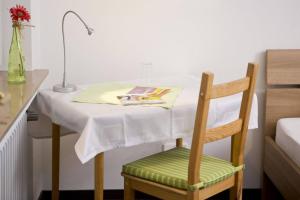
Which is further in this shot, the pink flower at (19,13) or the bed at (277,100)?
the bed at (277,100)

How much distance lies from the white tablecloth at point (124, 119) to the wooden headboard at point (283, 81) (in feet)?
1.98

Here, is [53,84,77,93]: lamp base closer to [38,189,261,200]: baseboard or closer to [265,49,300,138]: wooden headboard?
[38,189,261,200]: baseboard

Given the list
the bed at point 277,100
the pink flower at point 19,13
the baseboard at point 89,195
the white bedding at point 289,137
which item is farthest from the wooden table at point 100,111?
the baseboard at point 89,195

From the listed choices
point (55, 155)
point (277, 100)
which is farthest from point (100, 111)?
point (277, 100)

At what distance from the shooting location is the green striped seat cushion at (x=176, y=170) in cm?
240

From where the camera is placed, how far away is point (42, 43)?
10.4 ft

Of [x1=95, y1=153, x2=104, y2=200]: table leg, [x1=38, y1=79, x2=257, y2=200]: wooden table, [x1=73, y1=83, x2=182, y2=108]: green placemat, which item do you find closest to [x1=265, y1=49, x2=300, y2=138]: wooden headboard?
[x1=38, y1=79, x2=257, y2=200]: wooden table

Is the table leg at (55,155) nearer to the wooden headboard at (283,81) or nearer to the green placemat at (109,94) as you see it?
the green placemat at (109,94)

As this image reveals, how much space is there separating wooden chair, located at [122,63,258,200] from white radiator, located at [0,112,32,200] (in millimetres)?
474

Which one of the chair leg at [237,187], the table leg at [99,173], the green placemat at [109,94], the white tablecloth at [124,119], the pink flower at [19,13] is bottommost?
the chair leg at [237,187]

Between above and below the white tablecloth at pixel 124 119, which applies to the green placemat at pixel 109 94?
above

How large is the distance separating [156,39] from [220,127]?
973 millimetres

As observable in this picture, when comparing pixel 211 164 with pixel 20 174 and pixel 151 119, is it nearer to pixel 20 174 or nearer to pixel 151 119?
pixel 151 119

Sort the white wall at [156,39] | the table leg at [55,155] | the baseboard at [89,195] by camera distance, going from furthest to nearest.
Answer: the baseboard at [89,195] → the white wall at [156,39] → the table leg at [55,155]
